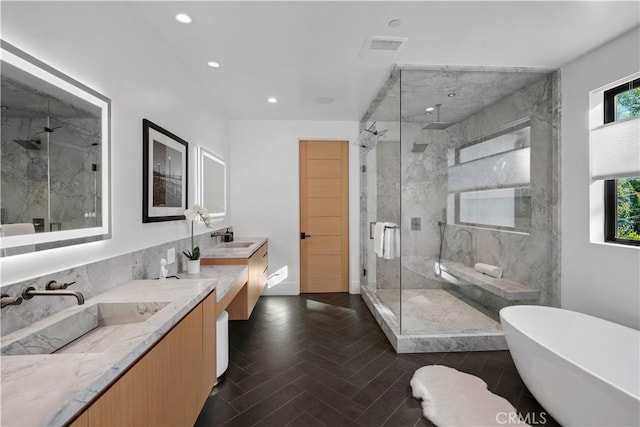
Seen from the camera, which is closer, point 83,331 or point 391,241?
point 83,331

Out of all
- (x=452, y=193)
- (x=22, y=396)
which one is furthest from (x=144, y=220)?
(x=452, y=193)

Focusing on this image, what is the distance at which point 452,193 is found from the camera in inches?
130

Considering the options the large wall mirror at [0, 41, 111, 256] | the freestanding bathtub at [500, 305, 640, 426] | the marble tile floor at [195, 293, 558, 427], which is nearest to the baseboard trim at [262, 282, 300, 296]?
the marble tile floor at [195, 293, 558, 427]

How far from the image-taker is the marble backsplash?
1.08m

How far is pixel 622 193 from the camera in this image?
2260mm

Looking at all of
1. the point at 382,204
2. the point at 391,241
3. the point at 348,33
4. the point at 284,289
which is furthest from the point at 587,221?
the point at 284,289

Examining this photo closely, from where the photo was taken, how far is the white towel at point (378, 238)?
11.0 feet

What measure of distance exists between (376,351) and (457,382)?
0.71 meters

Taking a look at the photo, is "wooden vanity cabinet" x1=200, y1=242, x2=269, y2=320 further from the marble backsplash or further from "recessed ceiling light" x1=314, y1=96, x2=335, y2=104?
"recessed ceiling light" x1=314, y1=96, x2=335, y2=104

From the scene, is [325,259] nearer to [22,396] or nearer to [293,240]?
[293,240]

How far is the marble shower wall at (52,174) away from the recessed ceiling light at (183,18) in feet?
3.14

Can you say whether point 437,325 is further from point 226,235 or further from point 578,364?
point 226,235

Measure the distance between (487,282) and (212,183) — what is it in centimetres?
330

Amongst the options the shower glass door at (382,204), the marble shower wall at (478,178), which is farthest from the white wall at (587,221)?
the shower glass door at (382,204)
